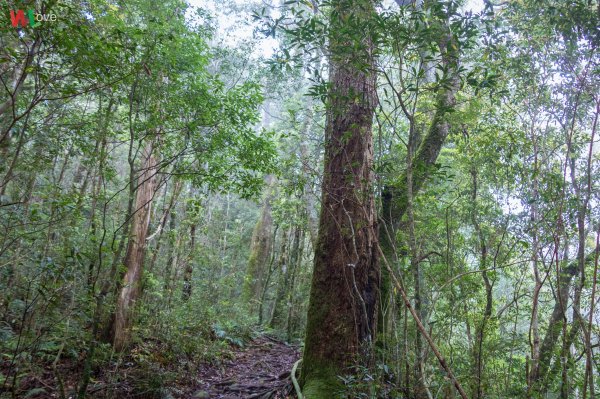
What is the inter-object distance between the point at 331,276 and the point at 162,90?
11.0 ft

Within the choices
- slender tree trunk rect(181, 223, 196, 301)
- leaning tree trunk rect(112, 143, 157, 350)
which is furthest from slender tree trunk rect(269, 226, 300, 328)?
leaning tree trunk rect(112, 143, 157, 350)

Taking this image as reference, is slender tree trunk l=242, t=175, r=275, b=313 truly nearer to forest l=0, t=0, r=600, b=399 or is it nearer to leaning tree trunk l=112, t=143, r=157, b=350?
forest l=0, t=0, r=600, b=399

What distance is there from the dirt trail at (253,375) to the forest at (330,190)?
0.23 feet

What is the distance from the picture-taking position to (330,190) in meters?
5.37

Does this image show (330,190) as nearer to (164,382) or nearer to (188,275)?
(164,382)

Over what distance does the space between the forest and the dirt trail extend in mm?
71

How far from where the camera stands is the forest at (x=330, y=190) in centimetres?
365

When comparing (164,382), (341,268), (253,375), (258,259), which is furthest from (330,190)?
(258,259)

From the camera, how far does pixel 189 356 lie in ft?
24.1

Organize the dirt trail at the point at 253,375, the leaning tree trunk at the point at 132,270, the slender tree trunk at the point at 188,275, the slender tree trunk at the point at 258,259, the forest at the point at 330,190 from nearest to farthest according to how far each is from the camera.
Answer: the forest at the point at 330,190 < the dirt trail at the point at 253,375 < the leaning tree trunk at the point at 132,270 < the slender tree trunk at the point at 188,275 < the slender tree trunk at the point at 258,259

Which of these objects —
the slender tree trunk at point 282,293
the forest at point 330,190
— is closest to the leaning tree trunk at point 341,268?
the forest at point 330,190

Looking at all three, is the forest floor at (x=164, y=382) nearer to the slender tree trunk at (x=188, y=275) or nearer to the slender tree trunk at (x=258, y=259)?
the slender tree trunk at (x=188, y=275)

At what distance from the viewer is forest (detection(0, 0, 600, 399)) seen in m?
3.65

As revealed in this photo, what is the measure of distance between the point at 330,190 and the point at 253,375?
4200 millimetres
